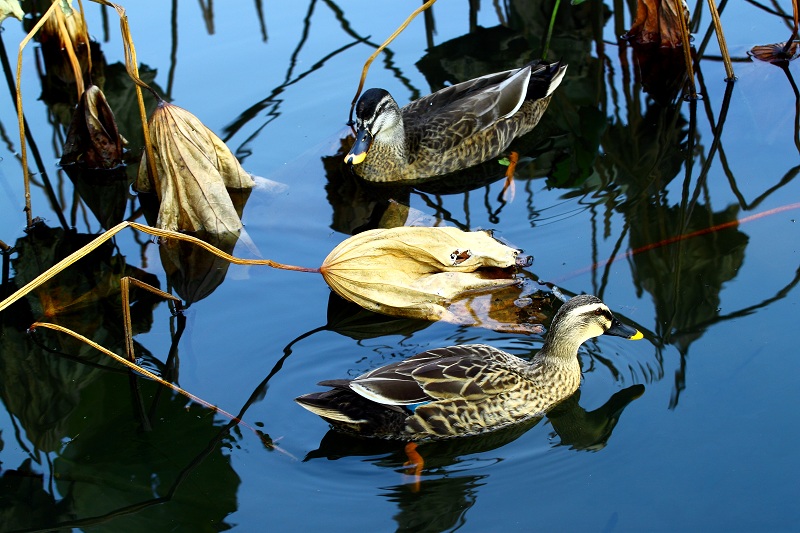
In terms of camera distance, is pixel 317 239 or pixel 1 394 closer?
pixel 1 394

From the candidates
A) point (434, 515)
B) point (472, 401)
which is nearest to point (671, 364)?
point (472, 401)

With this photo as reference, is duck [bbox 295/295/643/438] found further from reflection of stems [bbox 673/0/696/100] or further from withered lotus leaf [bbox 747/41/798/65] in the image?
withered lotus leaf [bbox 747/41/798/65]

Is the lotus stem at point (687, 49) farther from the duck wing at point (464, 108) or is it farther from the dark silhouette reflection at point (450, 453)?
the dark silhouette reflection at point (450, 453)

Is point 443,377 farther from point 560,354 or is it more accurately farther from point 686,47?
point 686,47

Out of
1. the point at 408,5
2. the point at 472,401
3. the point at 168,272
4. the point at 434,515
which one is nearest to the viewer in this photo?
the point at 434,515

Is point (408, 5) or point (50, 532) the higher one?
point (408, 5)

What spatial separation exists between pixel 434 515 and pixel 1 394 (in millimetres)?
2595

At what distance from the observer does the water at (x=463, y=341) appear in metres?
4.70

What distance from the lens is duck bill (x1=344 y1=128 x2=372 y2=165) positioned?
24.4ft

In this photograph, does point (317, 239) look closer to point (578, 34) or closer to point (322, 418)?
point (322, 418)

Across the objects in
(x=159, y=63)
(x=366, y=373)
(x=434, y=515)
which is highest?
(x=159, y=63)

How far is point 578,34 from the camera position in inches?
355

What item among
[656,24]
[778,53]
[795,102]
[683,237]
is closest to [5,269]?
[683,237]

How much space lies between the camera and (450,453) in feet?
16.6
